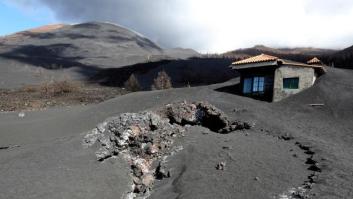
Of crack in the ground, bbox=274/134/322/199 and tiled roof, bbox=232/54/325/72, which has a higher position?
tiled roof, bbox=232/54/325/72

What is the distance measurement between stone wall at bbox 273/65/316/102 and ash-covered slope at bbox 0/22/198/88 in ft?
117

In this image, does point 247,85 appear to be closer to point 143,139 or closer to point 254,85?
point 254,85

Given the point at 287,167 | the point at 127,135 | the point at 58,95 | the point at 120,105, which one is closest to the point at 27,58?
the point at 58,95

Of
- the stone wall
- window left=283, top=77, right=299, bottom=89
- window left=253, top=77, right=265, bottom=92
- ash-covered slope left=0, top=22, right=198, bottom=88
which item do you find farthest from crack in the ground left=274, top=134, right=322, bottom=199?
ash-covered slope left=0, top=22, right=198, bottom=88

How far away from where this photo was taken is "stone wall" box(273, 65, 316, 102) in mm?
32000

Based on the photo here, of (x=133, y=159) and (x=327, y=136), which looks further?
(x=327, y=136)

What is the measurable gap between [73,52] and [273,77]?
6739 centimetres

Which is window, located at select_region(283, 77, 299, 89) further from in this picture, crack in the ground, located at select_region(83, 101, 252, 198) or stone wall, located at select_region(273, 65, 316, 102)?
crack in the ground, located at select_region(83, 101, 252, 198)

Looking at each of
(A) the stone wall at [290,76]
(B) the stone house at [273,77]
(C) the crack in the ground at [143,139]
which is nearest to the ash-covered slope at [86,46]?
(B) the stone house at [273,77]

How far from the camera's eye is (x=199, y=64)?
70375 mm

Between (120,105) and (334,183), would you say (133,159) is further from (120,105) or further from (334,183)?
(120,105)

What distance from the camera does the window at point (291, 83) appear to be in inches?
1277

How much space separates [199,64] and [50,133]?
4380 centimetres

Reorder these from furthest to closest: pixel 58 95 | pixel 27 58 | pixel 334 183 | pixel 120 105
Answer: pixel 27 58 < pixel 58 95 < pixel 120 105 < pixel 334 183
